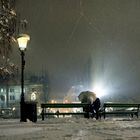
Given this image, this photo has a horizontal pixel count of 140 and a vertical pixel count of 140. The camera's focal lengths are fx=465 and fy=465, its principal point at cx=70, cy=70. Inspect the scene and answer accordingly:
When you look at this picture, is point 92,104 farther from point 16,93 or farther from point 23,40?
point 16,93

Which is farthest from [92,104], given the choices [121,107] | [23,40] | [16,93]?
[16,93]

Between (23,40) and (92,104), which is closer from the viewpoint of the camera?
(23,40)

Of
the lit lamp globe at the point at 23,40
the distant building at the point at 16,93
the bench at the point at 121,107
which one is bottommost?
the bench at the point at 121,107

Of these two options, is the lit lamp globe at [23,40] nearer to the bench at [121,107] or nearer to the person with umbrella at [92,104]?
the person with umbrella at [92,104]

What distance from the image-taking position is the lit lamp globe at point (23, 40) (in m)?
24.3

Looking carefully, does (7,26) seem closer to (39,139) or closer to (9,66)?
(9,66)

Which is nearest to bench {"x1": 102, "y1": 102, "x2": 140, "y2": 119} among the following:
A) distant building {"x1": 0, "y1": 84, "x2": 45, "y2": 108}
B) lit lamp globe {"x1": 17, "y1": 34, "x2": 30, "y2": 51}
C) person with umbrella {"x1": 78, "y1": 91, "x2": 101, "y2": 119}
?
person with umbrella {"x1": 78, "y1": 91, "x2": 101, "y2": 119}

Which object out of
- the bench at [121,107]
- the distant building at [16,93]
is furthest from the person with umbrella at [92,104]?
the distant building at [16,93]

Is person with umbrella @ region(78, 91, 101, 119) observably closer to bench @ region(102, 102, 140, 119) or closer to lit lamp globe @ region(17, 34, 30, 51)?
bench @ region(102, 102, 140, 119)

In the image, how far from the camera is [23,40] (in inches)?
965

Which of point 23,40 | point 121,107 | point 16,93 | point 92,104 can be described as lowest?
point 121,107

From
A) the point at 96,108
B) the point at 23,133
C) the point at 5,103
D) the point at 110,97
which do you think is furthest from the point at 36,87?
the point at 23,133

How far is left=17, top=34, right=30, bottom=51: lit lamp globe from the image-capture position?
2427cm

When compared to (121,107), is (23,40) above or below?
above
